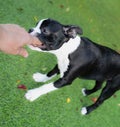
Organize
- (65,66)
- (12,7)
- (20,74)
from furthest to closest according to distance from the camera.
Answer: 1. (12,7)
2. (20,74)
3. (65,66)

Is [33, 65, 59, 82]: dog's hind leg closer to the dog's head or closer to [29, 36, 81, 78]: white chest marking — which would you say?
[29, 36, 81, 78]: white chest marking

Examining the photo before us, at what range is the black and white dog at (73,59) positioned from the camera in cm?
413

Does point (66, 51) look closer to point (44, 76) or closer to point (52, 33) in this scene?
point (52, 33)

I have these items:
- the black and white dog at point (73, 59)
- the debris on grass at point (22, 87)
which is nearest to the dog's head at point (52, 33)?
the black and white dog at point (73, 59)

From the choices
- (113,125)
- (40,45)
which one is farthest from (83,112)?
(40,45)

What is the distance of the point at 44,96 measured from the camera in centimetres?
513

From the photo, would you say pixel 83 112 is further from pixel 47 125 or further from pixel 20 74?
pixel 20 74

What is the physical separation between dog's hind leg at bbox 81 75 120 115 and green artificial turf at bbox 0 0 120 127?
0.12 meters

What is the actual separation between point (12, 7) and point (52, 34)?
241 centimetres

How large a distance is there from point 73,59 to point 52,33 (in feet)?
1.86

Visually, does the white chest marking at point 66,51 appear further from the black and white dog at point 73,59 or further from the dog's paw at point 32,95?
the dog's paw at point 32,95

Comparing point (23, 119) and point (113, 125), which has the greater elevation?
point (23, 119)

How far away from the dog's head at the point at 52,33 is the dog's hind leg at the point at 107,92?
49.8 inches

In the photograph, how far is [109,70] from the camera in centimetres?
496
